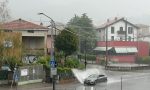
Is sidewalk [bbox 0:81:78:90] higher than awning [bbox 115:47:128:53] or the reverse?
the reverse

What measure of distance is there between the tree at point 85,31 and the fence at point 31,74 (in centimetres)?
4719

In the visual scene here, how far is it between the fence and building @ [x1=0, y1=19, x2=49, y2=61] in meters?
7.84

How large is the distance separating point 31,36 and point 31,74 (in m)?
13.6

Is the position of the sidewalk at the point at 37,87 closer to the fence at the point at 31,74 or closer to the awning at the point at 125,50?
the fence at the point at 31,74

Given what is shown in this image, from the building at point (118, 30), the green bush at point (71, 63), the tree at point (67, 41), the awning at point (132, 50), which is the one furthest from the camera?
the building at point (118, 30)

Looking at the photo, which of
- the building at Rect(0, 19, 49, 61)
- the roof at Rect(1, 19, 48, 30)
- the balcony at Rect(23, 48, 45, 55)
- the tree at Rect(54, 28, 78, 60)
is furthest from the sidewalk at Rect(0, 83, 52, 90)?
the roof at Rect(1, 19, 48, 30)

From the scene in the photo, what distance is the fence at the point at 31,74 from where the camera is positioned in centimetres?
5159

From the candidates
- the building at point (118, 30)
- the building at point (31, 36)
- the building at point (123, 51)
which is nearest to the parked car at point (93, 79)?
the building at point (31, 36)

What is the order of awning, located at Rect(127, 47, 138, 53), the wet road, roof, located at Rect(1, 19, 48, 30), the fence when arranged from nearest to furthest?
the wet road < the fence < roof, located at Rect(1, 19, 48, 30) < awning, located at Rect(127, 47, 138, 53)

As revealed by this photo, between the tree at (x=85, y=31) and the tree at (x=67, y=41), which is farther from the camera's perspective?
the tree at (x=85, y=31)

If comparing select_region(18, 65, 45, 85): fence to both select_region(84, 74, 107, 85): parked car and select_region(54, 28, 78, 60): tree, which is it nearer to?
select_region(84, 74, 107, 85): parked car

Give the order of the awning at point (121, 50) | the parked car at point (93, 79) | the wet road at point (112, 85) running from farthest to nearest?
the awning at point (121, 50) → the parked car at point (93, 79) → the wet road at point (112, 85)

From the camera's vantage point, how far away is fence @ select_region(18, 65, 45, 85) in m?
51.6

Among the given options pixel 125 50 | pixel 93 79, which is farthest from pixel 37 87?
pixel 125 50
